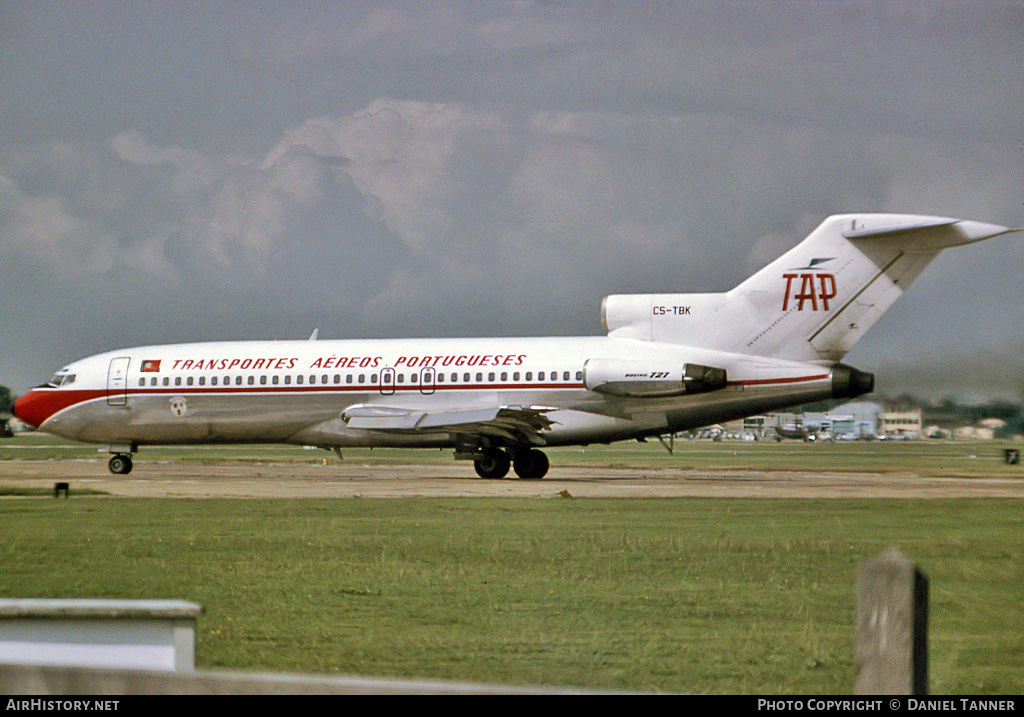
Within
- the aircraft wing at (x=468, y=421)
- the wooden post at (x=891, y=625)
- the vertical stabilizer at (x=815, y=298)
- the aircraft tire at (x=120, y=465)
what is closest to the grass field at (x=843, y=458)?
the vertical stabilizer at (x=815, y=298)

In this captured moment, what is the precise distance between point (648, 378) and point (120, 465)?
16248 millimetres

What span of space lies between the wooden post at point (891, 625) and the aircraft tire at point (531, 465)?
92.3 feet

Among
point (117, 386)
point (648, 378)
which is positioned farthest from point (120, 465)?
point (648, 378)

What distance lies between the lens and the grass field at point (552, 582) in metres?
8.75

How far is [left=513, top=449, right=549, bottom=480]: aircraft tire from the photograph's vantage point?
3281 centimetres

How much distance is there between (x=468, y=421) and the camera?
31.4 metres

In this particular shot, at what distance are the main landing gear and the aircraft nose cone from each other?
14.2m

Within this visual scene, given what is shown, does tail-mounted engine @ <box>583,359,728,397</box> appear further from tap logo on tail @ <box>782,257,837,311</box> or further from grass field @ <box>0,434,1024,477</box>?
grass field @ <box>0,434,1024,477</box>

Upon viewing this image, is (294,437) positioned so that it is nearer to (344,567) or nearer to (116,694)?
(344,567)

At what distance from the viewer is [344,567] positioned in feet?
44.2

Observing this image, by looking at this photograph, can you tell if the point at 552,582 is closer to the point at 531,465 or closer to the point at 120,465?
the point at 531,465

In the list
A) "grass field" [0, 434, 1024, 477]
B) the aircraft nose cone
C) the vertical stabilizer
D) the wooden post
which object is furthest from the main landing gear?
the wooden post
